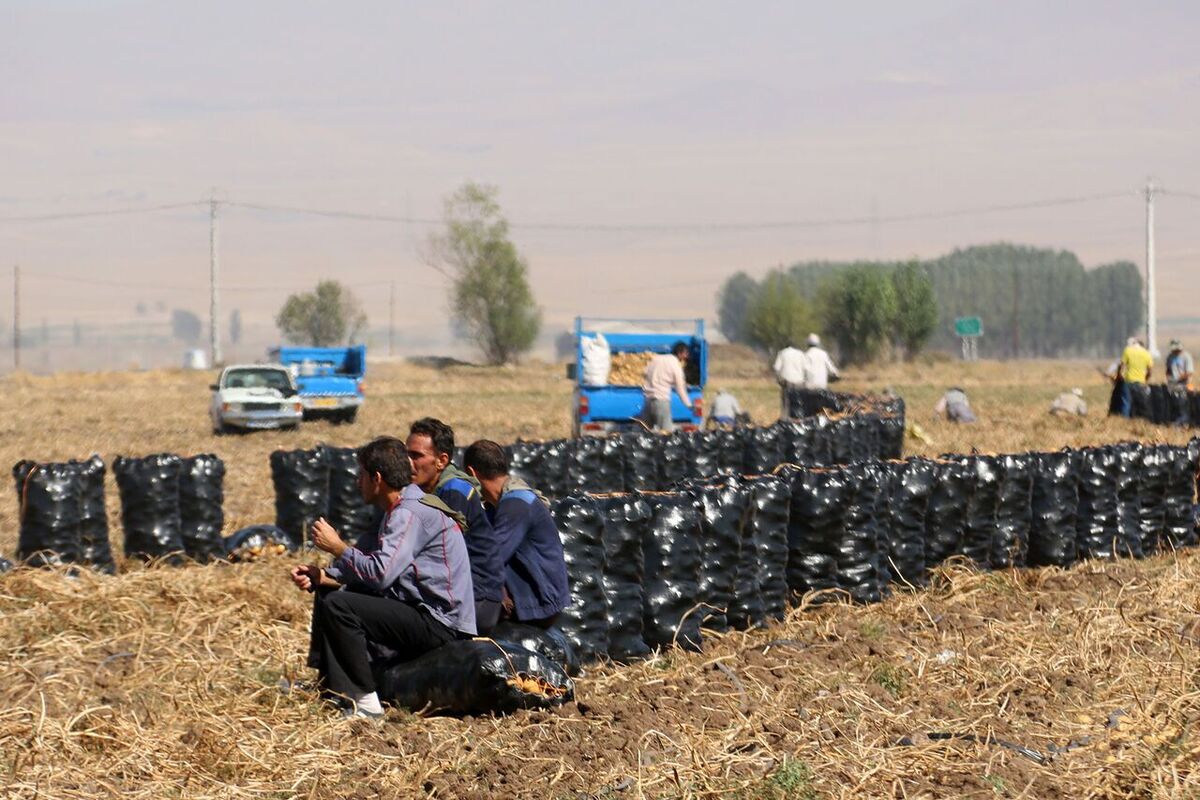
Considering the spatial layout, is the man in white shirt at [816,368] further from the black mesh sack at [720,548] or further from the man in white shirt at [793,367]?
the black mesh sack at [720,548]

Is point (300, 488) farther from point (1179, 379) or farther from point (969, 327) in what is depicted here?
point (969, 327)

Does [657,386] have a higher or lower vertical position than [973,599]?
higher

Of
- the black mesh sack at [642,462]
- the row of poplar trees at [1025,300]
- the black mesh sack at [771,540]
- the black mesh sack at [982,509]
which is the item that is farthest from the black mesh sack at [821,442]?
the row of poplar trees at [1025,300]

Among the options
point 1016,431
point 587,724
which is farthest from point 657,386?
point 587,724

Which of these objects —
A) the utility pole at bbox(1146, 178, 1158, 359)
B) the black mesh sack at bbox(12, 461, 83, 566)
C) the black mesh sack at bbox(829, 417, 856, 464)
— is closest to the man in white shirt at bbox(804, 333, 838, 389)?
the black mesh sack at bbox(829, 417, 856, 464)

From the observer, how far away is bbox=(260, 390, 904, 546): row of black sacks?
12.9 m

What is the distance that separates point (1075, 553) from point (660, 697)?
4902 mm

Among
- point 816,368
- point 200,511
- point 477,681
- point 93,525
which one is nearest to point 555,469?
point 200,511

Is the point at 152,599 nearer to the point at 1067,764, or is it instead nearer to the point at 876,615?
the point at 876,615

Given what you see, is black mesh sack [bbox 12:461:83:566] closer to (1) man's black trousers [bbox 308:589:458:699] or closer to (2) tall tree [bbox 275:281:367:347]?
(1) man's black trousers [bbox 308:589:458:699]

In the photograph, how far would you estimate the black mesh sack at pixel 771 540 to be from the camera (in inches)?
Result: 366

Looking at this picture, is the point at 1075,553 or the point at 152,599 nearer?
the point at 152,599

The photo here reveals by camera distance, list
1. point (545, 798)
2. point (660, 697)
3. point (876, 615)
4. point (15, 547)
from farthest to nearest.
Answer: point (15, 547) → point (876, 615) → point (660, 697) → point (545, 798)

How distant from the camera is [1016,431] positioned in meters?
23.9
